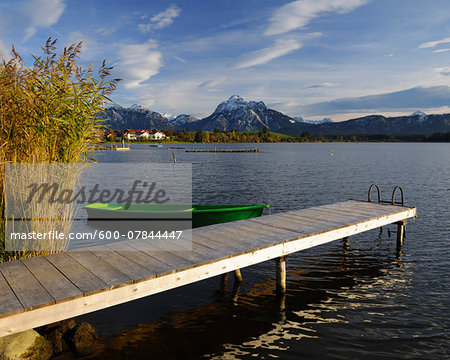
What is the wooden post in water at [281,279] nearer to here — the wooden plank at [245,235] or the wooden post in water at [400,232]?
the wooden plank at [245,235]

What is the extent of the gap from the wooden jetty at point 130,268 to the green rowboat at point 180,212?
3.48m

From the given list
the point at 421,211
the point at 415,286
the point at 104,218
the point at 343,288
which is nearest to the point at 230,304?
the point at 343,288

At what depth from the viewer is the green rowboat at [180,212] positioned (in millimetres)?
14320

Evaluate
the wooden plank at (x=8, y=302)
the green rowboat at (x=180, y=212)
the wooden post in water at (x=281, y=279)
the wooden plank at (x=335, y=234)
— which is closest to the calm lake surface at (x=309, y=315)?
the wooden post in water at (x=281, y=279)

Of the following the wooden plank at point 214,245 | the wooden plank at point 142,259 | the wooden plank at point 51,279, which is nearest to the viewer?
the wooden plank at point 51,279

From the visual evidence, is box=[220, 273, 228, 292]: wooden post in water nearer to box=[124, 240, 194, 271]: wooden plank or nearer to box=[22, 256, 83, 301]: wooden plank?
box=[124, 240, 194, 271]: wooden plank

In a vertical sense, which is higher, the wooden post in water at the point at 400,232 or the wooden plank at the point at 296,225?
the wooden plank at the point at 296,225

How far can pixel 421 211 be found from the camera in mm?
22391

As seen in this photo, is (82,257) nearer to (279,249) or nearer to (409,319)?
(279,249)

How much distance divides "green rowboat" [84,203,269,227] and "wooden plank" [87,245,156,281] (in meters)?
6.76

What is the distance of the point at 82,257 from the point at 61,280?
1.27 metres

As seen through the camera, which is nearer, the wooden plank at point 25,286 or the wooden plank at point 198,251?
the wooden plank at point 25,286

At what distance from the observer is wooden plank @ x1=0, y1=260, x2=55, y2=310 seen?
16.7ft

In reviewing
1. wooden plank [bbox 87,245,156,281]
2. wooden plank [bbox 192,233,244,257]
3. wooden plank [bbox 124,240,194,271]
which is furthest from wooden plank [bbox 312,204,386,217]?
wooden plank [bbox 87,245,156,281]
